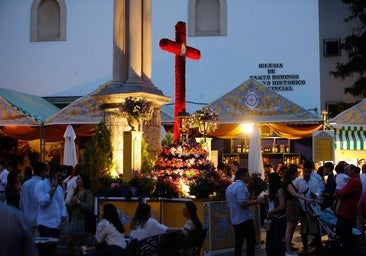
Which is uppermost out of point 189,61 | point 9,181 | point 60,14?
point 60,14

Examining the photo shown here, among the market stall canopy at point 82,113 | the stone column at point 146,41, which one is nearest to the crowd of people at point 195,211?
the stone column at point 146,41

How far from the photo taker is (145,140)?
50.3 ft

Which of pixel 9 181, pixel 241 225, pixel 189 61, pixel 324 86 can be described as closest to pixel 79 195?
pixel 9 181

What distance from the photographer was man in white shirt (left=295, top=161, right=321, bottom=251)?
13.0m

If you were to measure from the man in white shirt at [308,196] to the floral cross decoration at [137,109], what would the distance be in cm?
340

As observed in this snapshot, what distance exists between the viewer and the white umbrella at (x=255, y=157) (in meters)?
19.6

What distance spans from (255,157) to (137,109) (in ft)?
21.8

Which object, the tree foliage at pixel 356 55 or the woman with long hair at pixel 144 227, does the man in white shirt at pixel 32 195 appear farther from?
the tree foliage at pixel 356 55

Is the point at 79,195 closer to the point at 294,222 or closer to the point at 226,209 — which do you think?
the point at 226,209

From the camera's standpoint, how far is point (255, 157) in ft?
64.8

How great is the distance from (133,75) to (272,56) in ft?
34.9

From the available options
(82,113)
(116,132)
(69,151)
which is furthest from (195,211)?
(82,113)

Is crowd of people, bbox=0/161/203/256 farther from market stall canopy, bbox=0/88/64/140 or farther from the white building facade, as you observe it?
the white building facade

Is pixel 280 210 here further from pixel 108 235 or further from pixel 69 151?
pixel 69 151
